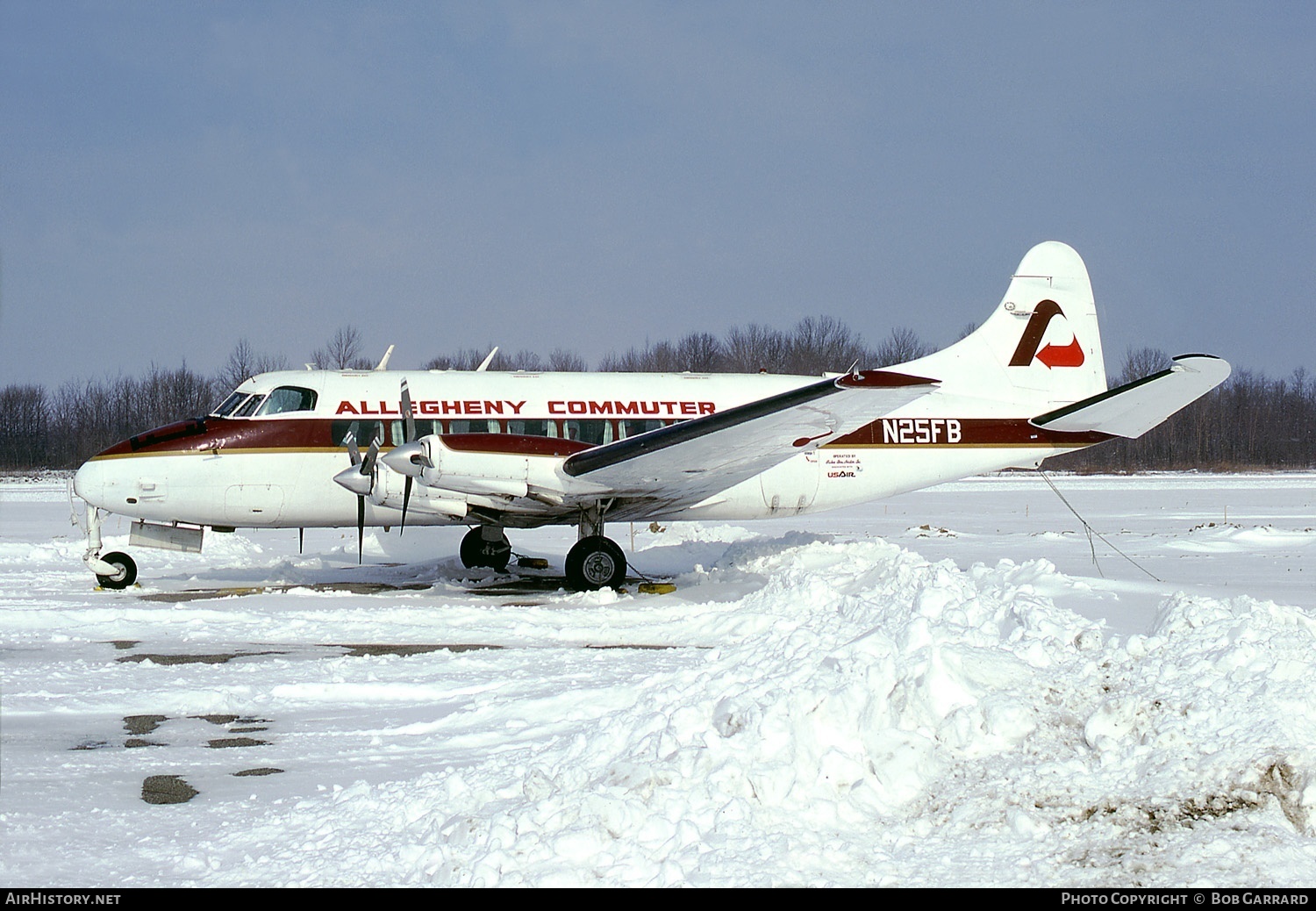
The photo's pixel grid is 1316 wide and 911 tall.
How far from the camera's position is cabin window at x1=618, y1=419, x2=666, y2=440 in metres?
15.1

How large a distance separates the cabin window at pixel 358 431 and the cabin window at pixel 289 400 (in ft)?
1.51

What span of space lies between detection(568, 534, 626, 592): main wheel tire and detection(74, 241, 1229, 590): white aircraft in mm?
24

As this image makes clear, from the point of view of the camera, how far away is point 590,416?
15.0 m

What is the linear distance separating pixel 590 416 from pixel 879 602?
255 inches

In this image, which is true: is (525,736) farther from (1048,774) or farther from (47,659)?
(47,659)

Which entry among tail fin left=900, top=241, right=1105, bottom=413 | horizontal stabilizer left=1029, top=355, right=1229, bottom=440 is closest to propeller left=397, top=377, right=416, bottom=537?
tail fin left=900, top=241, right=1105, bottom=413

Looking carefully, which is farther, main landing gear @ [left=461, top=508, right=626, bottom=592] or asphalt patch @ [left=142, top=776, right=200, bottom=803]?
main landing gear @ [left=461, top=508, right=626, bottom=592]

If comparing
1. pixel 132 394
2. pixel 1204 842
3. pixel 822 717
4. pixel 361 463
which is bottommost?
pixel 1204 842

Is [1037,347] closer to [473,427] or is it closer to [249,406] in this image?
[473,427]

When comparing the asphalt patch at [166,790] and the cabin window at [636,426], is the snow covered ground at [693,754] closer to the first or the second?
the asphalt patch at [166,790]

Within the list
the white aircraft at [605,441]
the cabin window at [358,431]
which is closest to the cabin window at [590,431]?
the white aircraft at [605,441]

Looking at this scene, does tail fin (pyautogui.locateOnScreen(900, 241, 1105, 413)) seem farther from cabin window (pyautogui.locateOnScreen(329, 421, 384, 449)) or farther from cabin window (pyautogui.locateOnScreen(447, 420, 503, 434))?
cabin window (pyautogui.locateOnScreen(329, 421, 384, 449))

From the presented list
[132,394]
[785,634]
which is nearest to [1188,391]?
[785,634]

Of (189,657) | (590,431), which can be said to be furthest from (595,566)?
(189,657)
